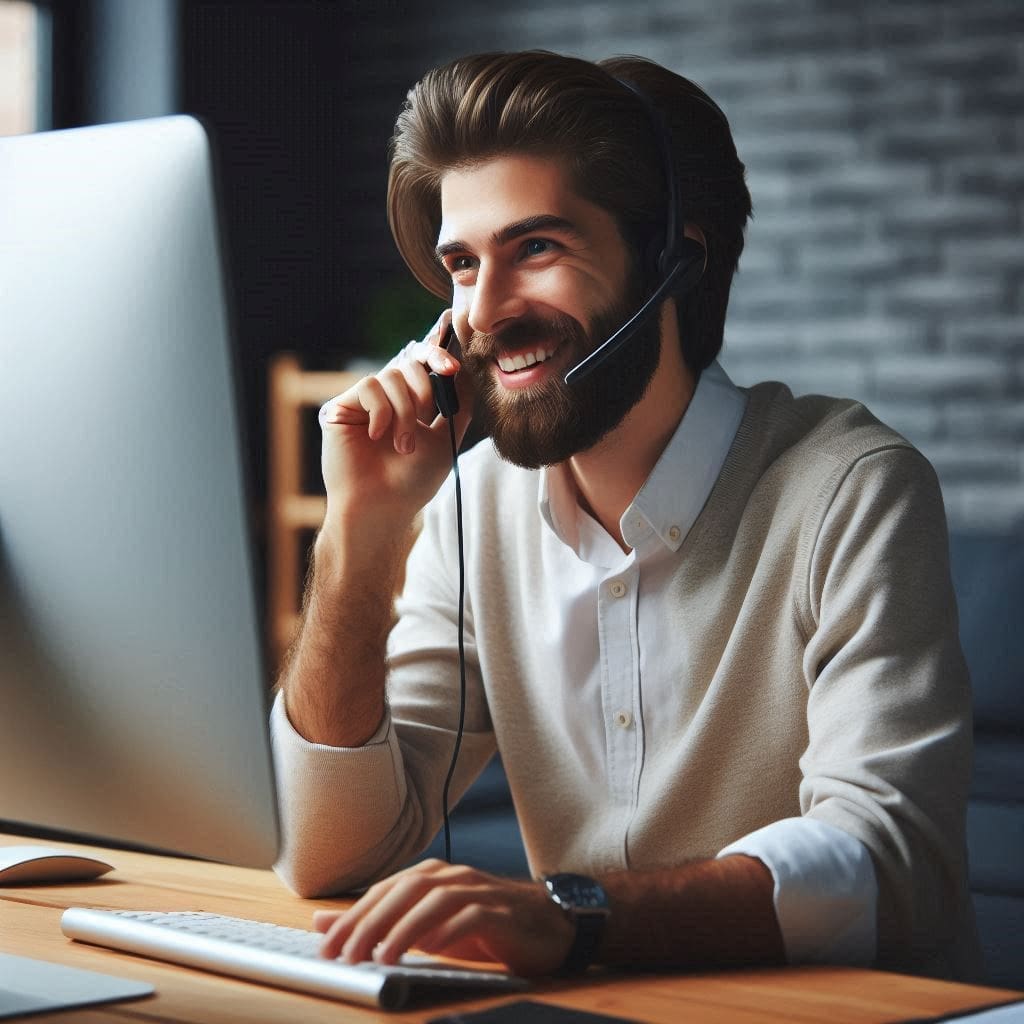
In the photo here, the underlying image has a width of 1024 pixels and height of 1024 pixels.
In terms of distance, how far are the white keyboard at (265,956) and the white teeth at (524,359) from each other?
631 mm

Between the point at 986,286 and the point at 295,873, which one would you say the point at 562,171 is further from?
the point at 986,286

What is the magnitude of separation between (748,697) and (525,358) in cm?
39

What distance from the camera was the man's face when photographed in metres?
1.45

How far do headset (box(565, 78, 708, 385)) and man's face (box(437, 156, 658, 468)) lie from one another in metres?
0.01

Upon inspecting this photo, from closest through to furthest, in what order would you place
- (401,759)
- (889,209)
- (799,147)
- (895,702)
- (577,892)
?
(577,892) → (895,702) → (401,759) → (889,209) → (799,147)

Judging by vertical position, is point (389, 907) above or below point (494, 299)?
below

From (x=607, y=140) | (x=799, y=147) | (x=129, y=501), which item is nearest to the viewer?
(x=129, y=501)

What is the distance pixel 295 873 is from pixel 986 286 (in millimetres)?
2926

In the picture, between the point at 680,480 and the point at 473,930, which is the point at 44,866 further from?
the point at 680,480

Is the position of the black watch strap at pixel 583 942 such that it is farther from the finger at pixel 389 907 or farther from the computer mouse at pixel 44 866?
the computer mouse at pixel 44 866

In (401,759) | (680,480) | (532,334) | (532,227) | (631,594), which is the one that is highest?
(532,227)

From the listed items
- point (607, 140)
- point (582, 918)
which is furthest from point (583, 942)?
point (607, 140)

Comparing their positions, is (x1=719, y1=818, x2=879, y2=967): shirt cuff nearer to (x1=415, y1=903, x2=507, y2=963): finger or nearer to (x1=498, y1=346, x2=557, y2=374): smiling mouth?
(x1=415, y1=903, x2=507, y2=963): finger

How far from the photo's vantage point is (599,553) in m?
1.49
